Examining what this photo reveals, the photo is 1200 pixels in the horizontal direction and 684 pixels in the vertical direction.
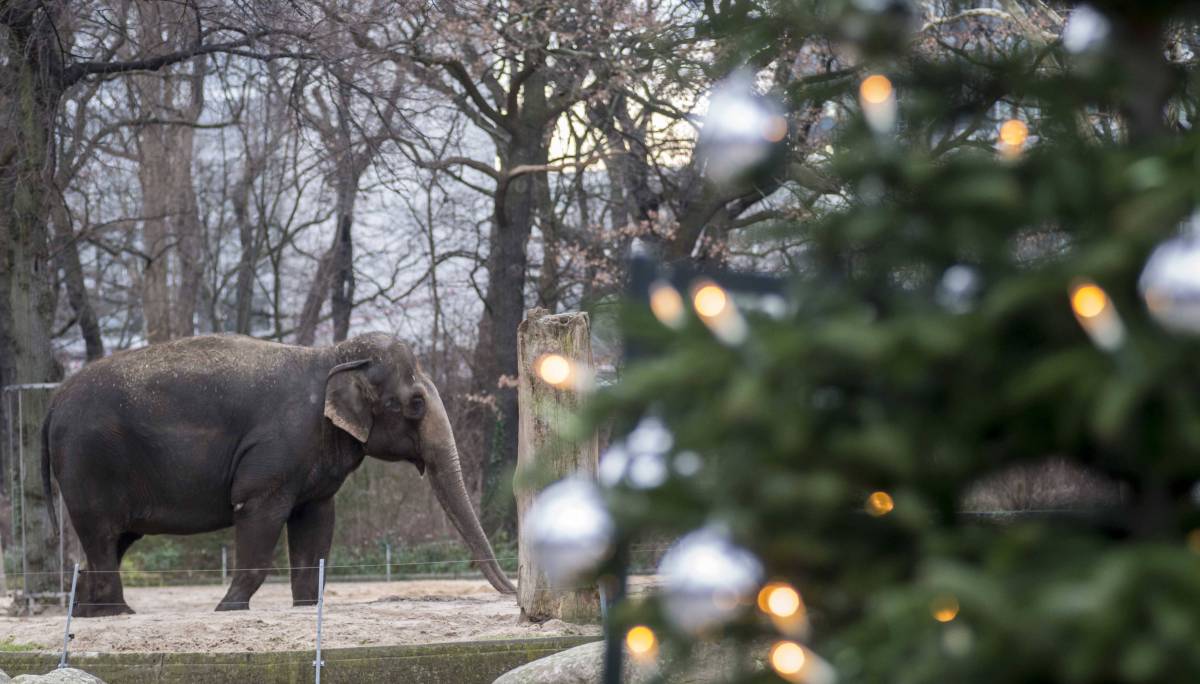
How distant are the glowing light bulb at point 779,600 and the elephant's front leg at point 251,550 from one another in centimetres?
1046

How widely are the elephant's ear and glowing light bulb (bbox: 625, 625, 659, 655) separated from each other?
9.98 metres

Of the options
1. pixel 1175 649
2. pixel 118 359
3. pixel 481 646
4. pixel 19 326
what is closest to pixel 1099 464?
pixel 1175 649

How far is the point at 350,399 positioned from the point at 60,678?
4.66 m

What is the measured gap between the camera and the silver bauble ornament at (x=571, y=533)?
3230 millimetres

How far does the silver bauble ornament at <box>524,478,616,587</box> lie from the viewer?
323cm

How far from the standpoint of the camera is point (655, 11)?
2028cm

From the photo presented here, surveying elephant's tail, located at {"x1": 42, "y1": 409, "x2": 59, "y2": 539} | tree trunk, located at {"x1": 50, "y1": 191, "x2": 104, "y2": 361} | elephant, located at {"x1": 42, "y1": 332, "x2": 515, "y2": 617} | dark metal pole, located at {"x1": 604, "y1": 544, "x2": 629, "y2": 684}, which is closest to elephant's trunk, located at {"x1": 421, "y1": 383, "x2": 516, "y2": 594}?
elephant, located at {"x1": 42, "y1": 332, "x2": 515, "y2": 617}

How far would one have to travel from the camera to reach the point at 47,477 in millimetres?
13867

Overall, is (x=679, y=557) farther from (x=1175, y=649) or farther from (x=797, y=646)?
(x=1175, y=649)

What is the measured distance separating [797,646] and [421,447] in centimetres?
1088

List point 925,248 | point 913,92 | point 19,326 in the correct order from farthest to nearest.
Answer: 1. point 19,326
2. point 913,92
3. point 925,248

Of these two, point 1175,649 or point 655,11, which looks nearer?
point 1175,649

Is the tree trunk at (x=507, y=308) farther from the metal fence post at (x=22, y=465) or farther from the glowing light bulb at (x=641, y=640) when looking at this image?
the glowing light bulb at (x=641, y=640)

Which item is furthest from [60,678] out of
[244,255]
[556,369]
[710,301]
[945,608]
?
[244,255]
